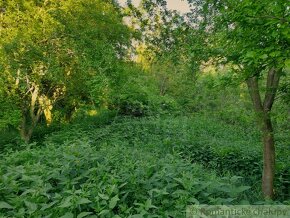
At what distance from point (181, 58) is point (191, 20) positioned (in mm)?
1276

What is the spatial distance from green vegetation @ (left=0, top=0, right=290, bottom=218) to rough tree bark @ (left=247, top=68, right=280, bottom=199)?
2 centimetres

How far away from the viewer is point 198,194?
4.25 meters

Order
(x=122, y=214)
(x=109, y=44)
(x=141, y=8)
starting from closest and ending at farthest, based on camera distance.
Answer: (x=122, y=214) → (x=141, y=8) → (x=109, y=44)

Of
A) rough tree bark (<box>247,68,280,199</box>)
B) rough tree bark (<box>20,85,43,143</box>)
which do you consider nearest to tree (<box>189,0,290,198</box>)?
rough tree bark (<box>247,68,280,199</box>)

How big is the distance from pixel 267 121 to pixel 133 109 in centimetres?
1610

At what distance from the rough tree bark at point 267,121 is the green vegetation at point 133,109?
0.9 inches

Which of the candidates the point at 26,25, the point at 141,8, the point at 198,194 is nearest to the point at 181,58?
the point at 141,8

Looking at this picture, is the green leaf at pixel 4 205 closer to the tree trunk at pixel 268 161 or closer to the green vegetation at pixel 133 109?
the green vegetation at pixel 133 109

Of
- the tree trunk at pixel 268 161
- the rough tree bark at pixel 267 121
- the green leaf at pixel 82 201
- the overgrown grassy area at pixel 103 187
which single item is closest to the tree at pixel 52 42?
the overgrown grassy area at pixel 103 187

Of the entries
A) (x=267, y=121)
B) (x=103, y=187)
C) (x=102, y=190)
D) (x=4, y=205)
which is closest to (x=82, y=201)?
(x=103, y=187)

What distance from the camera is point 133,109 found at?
22500 millimetres

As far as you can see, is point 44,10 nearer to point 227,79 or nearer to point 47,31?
point 47,31

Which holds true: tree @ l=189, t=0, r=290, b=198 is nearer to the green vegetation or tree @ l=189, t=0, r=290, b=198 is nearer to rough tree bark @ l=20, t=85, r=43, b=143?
the green vegetation

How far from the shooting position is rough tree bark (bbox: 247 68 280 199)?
664cm
